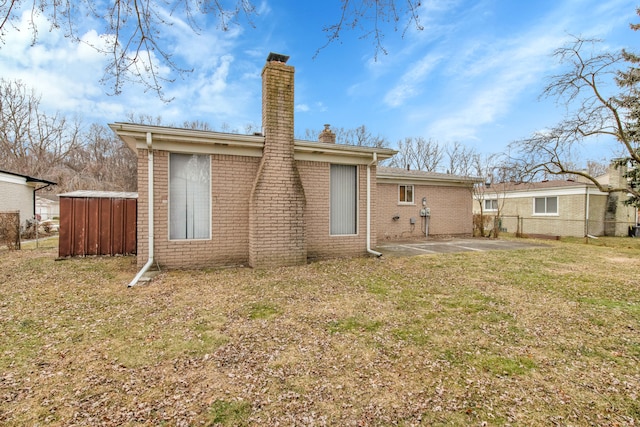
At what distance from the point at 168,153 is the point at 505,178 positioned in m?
12.9

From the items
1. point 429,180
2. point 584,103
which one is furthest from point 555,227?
point 429,180

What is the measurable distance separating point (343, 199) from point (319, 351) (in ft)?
18.4

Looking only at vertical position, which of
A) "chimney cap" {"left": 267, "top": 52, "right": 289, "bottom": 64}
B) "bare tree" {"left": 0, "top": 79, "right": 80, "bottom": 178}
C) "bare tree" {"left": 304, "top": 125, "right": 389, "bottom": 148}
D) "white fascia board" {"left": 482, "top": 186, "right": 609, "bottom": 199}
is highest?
"bare tree" {"left": 304, "top": 125, "right": 389, "bottom": 148}

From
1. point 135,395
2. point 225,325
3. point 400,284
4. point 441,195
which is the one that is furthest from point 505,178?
point 135,395

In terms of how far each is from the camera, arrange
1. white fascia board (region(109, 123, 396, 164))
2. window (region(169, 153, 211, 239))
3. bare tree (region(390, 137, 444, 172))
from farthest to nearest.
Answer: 1. bare tree (region(390, 137, 444, 172))
2. window (region(169, 153, 211, 239))
3. white fascia board (region(109, 123, 396, 164))

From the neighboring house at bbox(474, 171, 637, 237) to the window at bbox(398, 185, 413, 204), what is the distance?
647 centimetres

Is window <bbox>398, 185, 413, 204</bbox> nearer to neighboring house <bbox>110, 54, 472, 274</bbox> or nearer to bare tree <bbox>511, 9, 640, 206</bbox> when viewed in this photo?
bare tree <bbox>511, 9, 640, 206</bbox>

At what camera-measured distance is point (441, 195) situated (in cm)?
1416

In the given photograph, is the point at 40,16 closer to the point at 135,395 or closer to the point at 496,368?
the point at 135,395

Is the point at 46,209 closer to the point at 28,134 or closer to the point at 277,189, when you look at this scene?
the point at 28,134

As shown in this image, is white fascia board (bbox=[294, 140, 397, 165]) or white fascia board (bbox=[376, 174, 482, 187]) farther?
white fascia board (bbox=[376, 174, 482, 187])

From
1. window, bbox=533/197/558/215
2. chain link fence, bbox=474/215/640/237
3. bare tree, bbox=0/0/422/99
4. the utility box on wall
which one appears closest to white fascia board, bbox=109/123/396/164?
the utility box on wall

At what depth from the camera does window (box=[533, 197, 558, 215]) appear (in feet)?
57.4

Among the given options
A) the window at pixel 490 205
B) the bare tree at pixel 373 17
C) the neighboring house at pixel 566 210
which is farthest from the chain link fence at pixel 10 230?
the window at pixel 490 205
